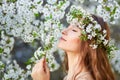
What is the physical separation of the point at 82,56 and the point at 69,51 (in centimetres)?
8

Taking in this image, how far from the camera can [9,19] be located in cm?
289

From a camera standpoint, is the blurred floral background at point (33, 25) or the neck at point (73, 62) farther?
the blurred floral background at point (33, 25)

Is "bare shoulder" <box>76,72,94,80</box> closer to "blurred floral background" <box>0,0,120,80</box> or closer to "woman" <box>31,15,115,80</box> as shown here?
"woman" <box>31,15,115,80</box>

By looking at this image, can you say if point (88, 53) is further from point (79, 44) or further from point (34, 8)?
point (34, 8)

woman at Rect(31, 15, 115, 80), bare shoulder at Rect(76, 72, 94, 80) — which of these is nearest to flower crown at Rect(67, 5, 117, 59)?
woman at Rect(31, 15, 115, 80)

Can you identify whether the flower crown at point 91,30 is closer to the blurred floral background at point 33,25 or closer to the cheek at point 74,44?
the cheek at point 74,44

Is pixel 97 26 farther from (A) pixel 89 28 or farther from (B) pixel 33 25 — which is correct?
(B) pixel 33 25

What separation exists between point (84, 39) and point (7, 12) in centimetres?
64

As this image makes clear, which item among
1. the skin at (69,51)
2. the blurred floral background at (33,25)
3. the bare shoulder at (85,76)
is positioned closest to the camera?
the bare shoulder at (85,76)

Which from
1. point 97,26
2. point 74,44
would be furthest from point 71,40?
point 97,26

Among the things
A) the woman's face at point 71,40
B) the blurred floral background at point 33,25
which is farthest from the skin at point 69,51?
the blurred floral background at point 33,25

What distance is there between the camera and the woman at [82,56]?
8.00 feet

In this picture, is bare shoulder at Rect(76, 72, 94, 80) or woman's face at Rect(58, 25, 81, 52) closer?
bare shoulder at Rect(76, 72, 94, 80)

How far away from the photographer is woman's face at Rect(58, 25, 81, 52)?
249 centimetres
